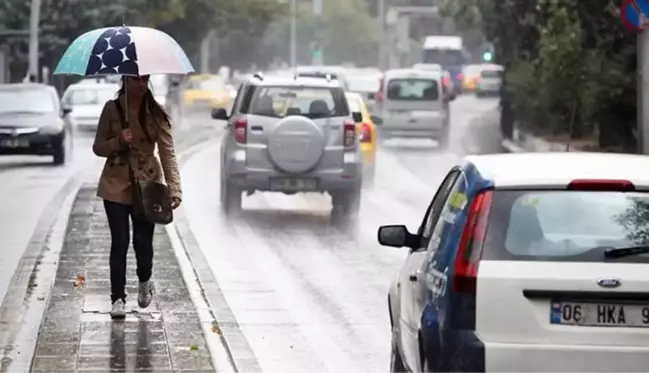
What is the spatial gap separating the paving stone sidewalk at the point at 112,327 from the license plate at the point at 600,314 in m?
3.38

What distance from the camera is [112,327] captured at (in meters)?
11.1

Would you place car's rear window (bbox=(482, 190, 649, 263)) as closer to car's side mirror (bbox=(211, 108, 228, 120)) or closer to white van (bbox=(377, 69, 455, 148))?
car's side mirror (bbox=(211, 108, 228, 120))

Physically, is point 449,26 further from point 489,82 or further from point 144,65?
point 144,65

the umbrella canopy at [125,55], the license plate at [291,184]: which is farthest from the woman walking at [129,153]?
the license plate at [291,184]

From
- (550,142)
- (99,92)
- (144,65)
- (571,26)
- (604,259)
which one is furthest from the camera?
(99,92)

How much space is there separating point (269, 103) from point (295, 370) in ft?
34.1

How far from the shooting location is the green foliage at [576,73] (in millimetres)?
30984

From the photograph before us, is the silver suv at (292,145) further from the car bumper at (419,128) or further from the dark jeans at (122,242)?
the car bumper at (419,128)

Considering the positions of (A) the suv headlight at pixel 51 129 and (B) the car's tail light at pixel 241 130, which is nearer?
(B) the car's tail light at pixel 241 130

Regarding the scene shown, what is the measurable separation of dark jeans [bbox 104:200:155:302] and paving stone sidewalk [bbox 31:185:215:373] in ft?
0.92

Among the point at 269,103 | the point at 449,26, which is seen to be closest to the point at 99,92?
the point at 269,103

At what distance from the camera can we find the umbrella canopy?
36.4 feet

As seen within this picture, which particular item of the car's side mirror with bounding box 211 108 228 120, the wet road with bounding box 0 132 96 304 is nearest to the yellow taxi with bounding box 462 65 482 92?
the wet road with bounding box 0 132 96 304

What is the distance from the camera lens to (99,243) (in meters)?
16.3
